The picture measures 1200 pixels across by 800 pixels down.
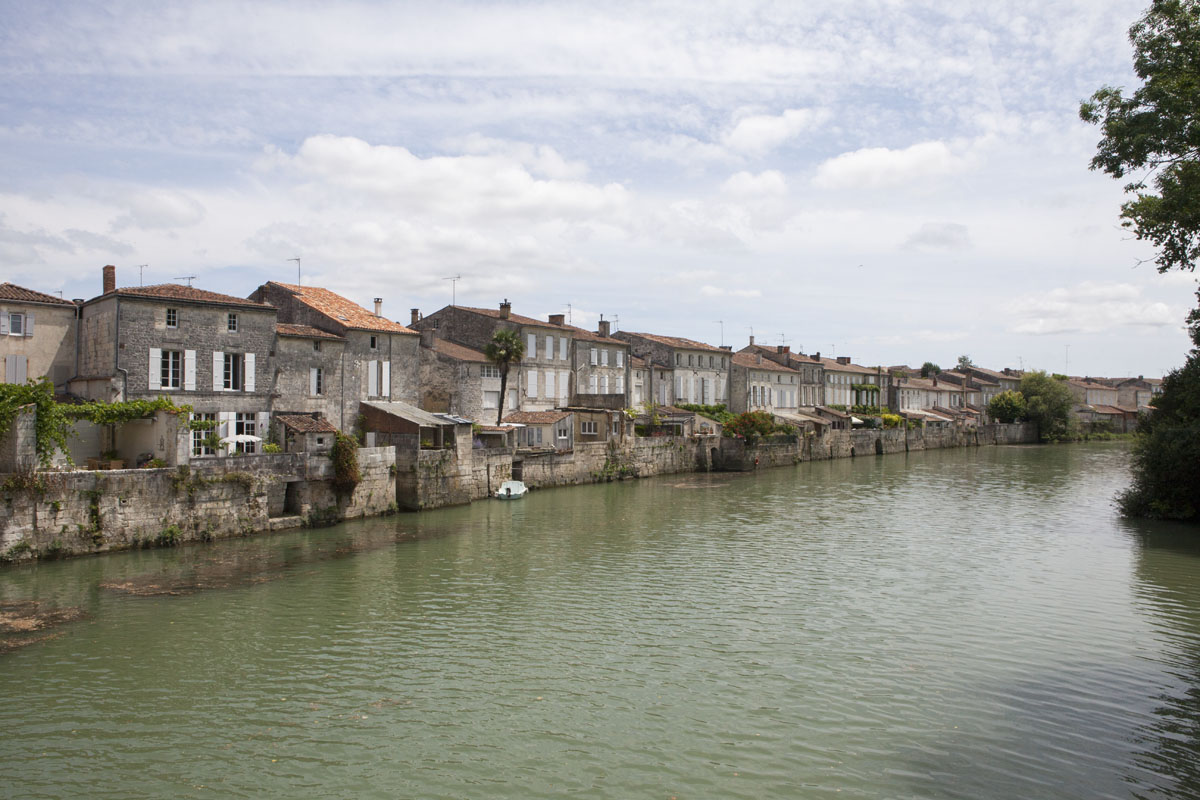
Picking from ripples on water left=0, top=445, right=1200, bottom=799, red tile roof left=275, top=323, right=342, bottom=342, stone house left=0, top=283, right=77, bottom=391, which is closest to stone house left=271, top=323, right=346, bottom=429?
red tile roof left=275, top=323, right=342, bottom=342

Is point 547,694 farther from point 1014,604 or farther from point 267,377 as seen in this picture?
point 267,377

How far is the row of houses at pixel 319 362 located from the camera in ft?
94.3

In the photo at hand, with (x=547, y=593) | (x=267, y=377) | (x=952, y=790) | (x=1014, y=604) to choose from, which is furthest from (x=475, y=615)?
(x=267, y=377)

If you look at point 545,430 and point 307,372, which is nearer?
point 307,372

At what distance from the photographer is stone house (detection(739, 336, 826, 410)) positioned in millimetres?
77562

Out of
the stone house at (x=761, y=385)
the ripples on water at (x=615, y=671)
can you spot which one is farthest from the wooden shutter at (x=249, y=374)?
the stone house at (x=761, y=385)

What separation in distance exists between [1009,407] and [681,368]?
1892 inches

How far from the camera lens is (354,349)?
35781 millimetres

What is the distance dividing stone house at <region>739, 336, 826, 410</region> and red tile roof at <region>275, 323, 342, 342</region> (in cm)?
5206

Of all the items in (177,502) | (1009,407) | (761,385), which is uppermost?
(761,385)

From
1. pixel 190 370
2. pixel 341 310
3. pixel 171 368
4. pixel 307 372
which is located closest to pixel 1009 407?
pixel 341 310

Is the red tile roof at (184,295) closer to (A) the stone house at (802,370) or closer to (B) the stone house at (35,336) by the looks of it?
(B) the stone house at (35,336)

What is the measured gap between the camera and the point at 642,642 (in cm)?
1569

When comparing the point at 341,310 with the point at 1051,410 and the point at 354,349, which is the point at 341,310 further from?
the point at 1051,410
